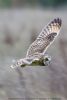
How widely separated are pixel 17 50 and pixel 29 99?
25.5ft

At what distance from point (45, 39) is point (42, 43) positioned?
0.17 meters

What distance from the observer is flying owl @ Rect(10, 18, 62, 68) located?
23.3ft

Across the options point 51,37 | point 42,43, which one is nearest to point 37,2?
point 51,37

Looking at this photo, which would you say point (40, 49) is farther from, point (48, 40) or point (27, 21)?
point (27, 21)

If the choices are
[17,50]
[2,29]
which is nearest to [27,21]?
[2,29]

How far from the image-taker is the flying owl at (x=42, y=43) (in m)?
7.11

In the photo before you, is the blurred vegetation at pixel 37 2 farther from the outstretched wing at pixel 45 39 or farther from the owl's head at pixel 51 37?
the owl's head at pixel 51 37

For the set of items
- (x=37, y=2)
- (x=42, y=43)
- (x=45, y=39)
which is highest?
(x=37, y=2)

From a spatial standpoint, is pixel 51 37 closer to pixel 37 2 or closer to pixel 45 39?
pixel 45 39

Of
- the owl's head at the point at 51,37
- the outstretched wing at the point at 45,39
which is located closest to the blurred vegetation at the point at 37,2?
the outstretched wing at the point at 45,39

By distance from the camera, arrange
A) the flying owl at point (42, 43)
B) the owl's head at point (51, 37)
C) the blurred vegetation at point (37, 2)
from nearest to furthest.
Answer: the flying owl at point (42, 43)
the owl's head at point (51, 37)
the blurred vegetation at point (37, 2)

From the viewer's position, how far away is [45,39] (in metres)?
7.90

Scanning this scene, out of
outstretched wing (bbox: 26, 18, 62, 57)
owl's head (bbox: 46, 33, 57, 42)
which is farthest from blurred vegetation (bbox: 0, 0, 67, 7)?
owl's head (bbox: 46, 33, 57, 42)

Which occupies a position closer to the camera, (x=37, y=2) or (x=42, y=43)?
(x=42, y=43)
